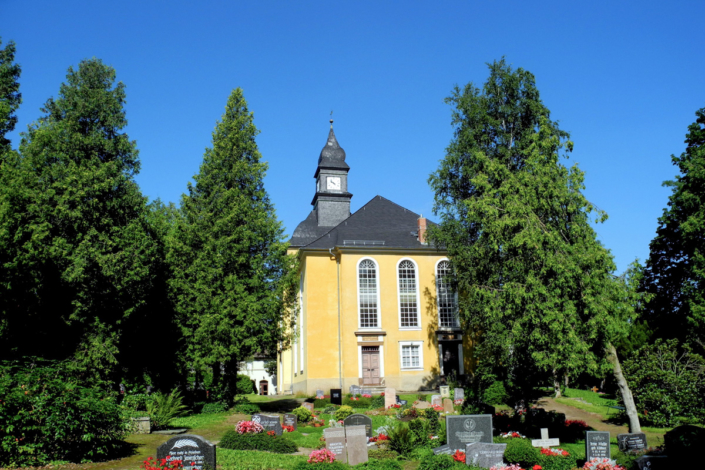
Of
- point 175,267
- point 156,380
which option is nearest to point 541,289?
point 175,267

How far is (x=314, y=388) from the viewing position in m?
32.6

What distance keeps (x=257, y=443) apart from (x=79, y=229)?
11.3 meters

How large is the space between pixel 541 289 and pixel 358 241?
19255 millimetres

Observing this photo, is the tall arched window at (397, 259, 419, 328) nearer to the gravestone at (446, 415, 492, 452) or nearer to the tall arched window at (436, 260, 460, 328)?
the tall arched window at (436, 260, 460, 328)

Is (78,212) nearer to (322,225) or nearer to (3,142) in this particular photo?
(3,142)

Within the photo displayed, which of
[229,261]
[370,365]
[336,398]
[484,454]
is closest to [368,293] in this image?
[370,365]

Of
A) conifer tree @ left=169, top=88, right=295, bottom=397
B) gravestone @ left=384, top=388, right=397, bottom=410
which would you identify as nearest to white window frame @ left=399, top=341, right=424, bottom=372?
gravestone @ left=384, top=388, right=397, bottom=410

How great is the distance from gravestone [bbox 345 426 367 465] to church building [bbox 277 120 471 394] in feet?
63.2

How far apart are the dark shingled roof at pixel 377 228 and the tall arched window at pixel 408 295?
1.46 meters

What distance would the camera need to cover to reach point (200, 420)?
65.9ft

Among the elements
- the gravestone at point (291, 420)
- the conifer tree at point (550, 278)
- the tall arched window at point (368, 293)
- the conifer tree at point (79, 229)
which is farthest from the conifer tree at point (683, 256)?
the conifer tree at point (79, 229)

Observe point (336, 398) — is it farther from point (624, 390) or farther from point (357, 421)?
point (624, 390)

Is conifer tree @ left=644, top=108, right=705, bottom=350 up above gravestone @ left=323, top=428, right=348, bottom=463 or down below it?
above

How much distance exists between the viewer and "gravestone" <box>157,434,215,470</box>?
36.1 ft
